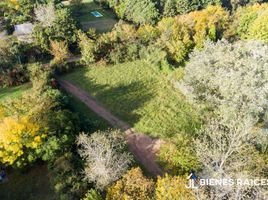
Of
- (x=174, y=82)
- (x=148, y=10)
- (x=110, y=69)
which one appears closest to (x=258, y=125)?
(x=174, y=82)

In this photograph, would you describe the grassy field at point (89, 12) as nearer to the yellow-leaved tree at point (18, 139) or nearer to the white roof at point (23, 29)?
the white roof at point (23, 29)

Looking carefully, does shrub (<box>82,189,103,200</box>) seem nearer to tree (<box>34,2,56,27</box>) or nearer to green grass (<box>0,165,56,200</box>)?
green grass (<box>0,165,56,200</box>)

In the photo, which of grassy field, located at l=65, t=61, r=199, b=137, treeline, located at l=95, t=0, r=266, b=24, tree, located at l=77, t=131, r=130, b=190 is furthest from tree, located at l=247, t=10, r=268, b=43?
tree, located at l=77, t=131, r=130, b=190

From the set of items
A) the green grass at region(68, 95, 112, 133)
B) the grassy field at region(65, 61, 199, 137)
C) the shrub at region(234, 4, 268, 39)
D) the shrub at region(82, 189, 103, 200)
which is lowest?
the green grass at region(68, 95, 112, 133)

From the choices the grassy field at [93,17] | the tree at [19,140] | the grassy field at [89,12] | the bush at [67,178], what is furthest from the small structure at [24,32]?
the bush at [67,178]

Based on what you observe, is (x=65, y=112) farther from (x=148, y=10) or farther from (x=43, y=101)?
(x=148, y=10)

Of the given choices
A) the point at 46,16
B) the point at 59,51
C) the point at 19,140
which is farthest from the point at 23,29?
the point at 19,140
